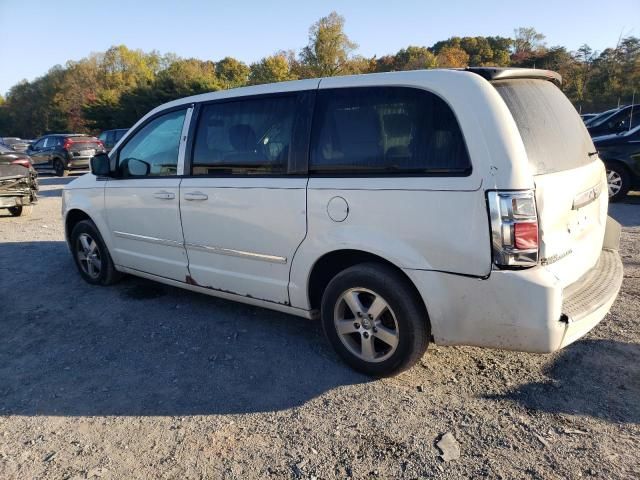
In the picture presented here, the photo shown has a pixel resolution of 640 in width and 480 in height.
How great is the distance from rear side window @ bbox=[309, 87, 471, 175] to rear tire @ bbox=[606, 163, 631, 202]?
300 inches

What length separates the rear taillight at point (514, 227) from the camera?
8.13 feet

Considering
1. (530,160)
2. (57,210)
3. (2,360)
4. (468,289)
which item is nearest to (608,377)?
(468,289)

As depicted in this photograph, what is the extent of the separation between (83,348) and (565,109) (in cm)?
401

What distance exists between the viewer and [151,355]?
3.65 metres

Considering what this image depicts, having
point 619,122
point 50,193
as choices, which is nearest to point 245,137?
point 619,122

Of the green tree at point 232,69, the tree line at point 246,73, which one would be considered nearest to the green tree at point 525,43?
the tree line at point 246,73

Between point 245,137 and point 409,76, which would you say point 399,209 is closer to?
point 409,76

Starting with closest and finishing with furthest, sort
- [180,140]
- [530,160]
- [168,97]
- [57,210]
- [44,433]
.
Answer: [530,160]
[44,433]
[180,140]
[57,210]
[168,97]

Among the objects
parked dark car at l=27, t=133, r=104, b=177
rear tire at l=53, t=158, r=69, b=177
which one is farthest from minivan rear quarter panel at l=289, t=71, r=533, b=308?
rear tire at l=53, t=158, r=69, b=177

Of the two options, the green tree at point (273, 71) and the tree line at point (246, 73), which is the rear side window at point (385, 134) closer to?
the tree line at point (246, 73)

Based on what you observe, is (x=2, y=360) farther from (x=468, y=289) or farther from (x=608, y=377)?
(x=608, y=377)

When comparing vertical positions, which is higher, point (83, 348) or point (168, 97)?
point (168, 97)

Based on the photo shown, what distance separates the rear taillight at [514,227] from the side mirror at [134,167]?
3150mm

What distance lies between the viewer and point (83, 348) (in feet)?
12.5
